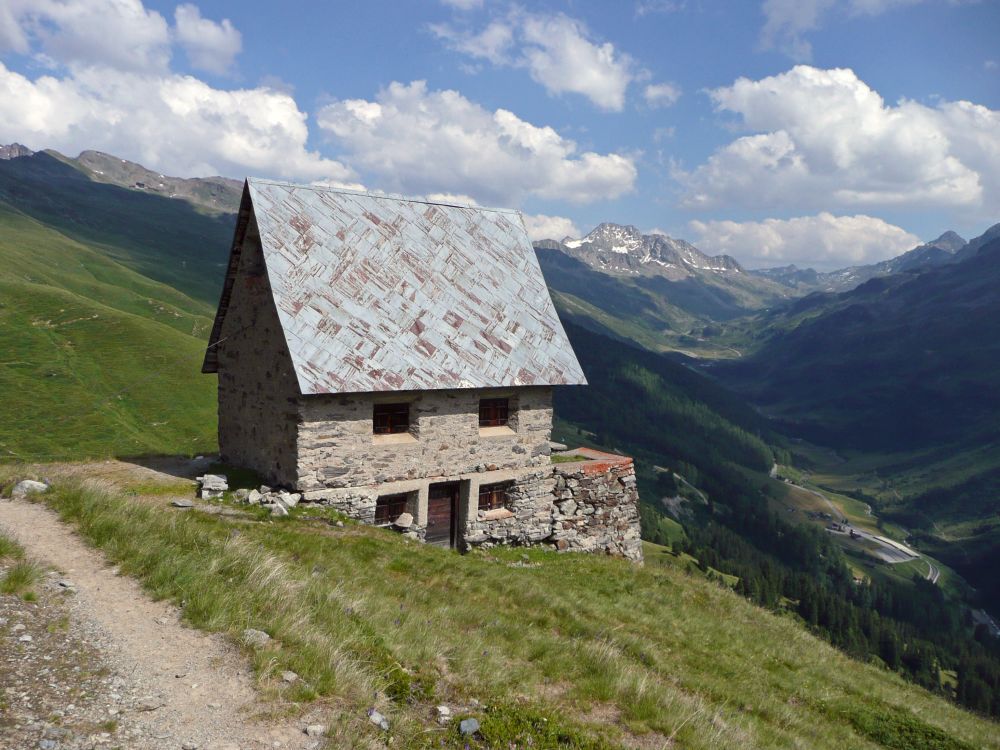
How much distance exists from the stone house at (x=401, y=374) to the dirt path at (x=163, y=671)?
10131mm

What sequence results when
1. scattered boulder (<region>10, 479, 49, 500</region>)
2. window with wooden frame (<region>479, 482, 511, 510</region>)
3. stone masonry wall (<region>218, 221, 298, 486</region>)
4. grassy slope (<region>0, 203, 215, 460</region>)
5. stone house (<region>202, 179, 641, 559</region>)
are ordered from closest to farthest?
scattered boulder (<region>10, 479, 49, 500</region>), stone house (<region>202, 179, 641, 559</region>), stone masonry wall (<region>218, 221, 298, 486</region>), window with wooden frame (<region>479, 482, 511, 510</region>), grassy slope (<region>0, 203, 215, 460</region>)

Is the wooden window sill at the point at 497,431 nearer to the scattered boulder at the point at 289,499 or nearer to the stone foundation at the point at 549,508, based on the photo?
the stone foundation at the point at 549,508

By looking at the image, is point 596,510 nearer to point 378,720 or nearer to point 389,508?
point 389,508

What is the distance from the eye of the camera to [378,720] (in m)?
8.17

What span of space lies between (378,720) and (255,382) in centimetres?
1714

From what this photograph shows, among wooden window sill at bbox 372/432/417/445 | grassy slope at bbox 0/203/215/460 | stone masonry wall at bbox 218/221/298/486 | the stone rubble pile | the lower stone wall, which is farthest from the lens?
grassy slope at bbox 0/203/215/460

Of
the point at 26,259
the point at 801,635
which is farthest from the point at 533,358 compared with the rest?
the point at 26,259

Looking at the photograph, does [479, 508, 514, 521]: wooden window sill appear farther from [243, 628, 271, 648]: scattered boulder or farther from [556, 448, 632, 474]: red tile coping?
[243, 628, 271, 648]: scattered boulder

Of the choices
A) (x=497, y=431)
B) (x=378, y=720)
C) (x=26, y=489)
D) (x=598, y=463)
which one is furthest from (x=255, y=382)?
(x=378, y=720)

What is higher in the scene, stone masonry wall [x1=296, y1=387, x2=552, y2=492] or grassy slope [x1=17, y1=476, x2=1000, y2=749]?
stone masonry wall [x1=296, y1=387, x2=552, y2=492]

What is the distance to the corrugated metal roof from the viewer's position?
21.5 metres

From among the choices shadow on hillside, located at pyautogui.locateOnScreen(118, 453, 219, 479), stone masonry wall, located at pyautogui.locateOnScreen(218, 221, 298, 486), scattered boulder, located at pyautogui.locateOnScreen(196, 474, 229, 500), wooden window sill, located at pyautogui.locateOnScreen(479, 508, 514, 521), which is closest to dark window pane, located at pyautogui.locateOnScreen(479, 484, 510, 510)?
wooden window sill, located at pyautogui.locateOnScreen(479, 508, 514, 521)

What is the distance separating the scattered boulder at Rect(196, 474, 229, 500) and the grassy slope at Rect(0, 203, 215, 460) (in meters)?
59.0

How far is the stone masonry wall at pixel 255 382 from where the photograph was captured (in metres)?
21.4
